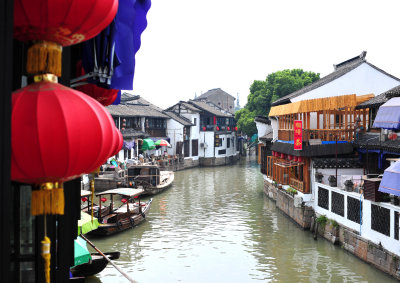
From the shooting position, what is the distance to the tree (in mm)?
56688

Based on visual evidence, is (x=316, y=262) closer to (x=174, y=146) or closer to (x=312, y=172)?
(x=312, y=172)

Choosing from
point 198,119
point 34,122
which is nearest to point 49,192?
point 34,122

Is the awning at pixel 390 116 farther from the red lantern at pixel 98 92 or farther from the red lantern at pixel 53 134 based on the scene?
the red lantern at pixel 53 134

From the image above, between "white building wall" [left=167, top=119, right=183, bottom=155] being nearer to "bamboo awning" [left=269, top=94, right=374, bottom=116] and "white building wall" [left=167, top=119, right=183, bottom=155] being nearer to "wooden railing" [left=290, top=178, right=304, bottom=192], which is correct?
"wooden railing" [left=290, top=178, right=304, bottom=192]

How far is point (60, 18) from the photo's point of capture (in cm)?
351

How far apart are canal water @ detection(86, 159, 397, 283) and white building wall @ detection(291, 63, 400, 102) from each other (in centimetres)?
847

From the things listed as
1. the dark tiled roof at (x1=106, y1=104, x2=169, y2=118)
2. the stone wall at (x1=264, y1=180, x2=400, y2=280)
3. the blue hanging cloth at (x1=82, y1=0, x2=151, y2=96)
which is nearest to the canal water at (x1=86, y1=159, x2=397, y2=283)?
the stone wall at (x1=264, y1=180, x2=400, y2=280)

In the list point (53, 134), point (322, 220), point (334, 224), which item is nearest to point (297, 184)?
point (322, 220)

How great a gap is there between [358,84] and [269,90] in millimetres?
→ 28768

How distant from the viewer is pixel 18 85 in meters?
4.40

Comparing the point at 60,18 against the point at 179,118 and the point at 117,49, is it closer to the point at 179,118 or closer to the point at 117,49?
the point at 117,49

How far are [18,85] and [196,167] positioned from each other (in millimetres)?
53798

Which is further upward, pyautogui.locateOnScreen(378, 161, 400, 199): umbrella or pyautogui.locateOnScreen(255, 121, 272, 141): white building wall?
pyautogui.locateOnScreen(255, 121, 272, 141): white building wall

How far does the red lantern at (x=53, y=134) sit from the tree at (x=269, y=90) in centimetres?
5427
